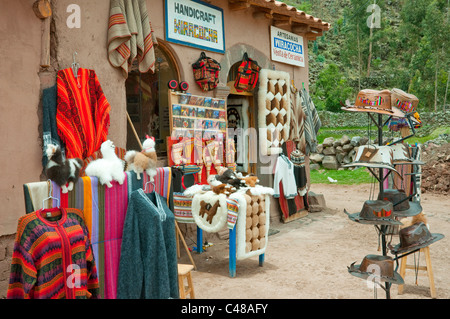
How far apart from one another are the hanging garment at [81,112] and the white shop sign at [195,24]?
5.48 ft

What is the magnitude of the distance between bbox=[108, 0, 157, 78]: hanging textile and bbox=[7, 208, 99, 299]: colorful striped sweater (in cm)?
272

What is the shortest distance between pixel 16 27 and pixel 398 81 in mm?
26897

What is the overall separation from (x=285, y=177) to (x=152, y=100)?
3025 mm

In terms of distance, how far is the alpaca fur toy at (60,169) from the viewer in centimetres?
240

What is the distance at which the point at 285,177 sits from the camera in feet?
25.7

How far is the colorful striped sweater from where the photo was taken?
2.24 m

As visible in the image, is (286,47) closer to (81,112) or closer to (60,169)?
(81,112)

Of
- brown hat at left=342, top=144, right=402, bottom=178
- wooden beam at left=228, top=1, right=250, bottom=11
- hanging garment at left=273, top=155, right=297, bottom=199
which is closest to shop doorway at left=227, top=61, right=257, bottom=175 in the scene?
hanging garment at left=273, top=155, right=297, bottom=199

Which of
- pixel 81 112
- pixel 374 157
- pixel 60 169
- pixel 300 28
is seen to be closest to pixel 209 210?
pixel 81 112

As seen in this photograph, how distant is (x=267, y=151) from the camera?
297 inches

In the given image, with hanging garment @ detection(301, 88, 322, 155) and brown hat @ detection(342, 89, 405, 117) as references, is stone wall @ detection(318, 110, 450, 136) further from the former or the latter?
brown hat @ detection(342, 89, 405, 117)

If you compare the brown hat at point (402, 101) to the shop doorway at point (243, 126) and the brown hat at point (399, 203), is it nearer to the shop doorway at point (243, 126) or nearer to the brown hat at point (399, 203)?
the brown hat at point (399, 203)
